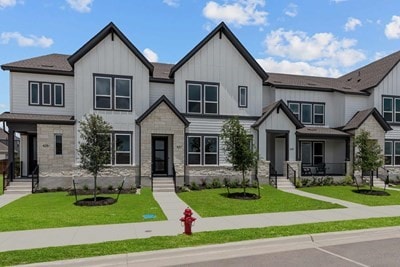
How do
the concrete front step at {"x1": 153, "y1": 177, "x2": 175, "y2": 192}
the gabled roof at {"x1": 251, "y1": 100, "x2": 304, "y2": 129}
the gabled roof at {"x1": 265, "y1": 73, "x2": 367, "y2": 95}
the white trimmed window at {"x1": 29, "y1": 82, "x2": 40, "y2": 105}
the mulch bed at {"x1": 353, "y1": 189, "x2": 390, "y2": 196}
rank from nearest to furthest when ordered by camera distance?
the mulch bed at {"x1": 353, "y1": 189, "x2": 390, "y2": 196} → the concrete front step at {"x1": 153, "y1": 177, "x2": 175, "y2": 192} → the white trimmed window at {"x1": 29, "y1": 82, "x2": 40, "y2": 105} → the gabled roof at {"x1": 251, "y1": 100, "x2": 304, "y2": 129} → the gabled roof at {"x1": 265, "y1": 73, "x2": 367, "y2": 95}

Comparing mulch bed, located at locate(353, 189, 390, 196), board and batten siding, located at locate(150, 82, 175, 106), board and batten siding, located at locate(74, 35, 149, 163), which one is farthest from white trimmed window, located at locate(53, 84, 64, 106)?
mulch bed, located at locate(353, 189, 390, 196)

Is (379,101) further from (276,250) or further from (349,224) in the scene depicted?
(276,250)

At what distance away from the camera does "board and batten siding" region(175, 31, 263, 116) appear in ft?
67.6

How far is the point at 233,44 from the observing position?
2150 centimetres

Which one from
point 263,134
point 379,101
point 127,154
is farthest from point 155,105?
point 379,101

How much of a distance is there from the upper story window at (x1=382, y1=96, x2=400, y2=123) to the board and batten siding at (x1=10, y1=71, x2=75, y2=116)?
23.6m

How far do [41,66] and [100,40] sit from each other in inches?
162

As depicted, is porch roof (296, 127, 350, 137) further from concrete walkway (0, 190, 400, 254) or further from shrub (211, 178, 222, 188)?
concrete walkway (0, 190, 400, 254)

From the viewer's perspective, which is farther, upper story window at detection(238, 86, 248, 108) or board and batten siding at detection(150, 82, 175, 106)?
upper story window at detection(238, 86, 248, 108)

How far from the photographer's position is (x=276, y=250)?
764 centimetres

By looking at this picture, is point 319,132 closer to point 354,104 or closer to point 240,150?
point 354,104

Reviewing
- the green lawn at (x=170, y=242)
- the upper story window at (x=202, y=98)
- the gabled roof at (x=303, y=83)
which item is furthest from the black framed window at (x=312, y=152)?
the green lawn at (x=170, y=242)

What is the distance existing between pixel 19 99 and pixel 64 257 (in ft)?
50.4

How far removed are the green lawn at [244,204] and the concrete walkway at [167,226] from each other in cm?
69
